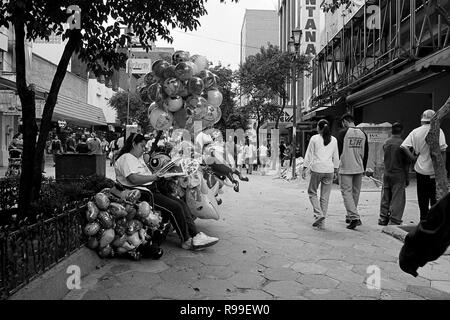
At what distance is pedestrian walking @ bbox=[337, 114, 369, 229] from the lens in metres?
6.73

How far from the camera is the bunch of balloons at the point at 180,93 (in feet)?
19.3

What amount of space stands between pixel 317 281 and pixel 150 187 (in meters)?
2.16

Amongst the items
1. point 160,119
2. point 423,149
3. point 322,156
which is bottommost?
point 322,156

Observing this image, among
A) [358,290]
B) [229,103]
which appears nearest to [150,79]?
[358,290]

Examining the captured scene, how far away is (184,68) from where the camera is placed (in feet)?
19.1

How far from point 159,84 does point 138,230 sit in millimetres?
2261

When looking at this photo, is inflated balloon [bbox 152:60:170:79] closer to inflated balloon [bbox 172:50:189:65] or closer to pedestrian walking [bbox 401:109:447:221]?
inflated balloon [bbox 172:50:189:65]

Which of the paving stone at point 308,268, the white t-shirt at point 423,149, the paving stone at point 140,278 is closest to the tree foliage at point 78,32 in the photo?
the paving stone at point 140,278

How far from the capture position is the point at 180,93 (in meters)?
5.90

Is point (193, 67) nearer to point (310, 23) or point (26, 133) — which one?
point (26, 133)

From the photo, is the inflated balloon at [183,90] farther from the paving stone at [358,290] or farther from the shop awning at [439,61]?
the shop awning at [439,61]

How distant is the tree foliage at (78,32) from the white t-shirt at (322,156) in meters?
2.70
